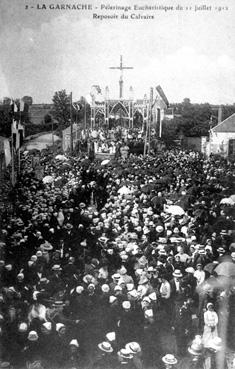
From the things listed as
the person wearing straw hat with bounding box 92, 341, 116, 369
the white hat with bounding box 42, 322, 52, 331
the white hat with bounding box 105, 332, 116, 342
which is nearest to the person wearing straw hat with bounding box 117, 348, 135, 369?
the person wearing straw hat with bounding box 92, 341, 116, 369

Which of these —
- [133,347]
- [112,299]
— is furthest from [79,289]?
[133,347]

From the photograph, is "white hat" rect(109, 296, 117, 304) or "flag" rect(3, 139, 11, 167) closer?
"white hat" rect(109, 296, 117, 304)

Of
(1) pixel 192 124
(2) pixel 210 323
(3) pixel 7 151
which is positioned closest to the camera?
(2) pixel 210 323

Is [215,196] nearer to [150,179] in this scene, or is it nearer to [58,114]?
[150,179]

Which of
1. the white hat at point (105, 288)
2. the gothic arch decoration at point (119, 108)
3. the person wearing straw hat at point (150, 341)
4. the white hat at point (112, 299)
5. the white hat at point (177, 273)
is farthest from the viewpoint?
the gothic arch decoration at point (119, 108)

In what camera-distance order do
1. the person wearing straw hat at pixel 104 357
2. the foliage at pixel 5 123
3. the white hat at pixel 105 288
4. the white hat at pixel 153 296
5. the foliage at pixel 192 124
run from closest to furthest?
the person wearing straw hat at pixel 104 357
the white hat at pixel 105 288
the white hat at pixel 153 296
the foliage at pixel 5 123
the foliage at pixel 192 124

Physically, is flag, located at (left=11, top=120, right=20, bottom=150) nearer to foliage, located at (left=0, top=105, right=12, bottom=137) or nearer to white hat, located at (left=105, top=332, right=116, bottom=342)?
foliage, located at (left=0, top=105, right=12, bottom=137)

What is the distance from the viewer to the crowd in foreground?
574 centimetres

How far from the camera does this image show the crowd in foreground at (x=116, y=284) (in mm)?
5738

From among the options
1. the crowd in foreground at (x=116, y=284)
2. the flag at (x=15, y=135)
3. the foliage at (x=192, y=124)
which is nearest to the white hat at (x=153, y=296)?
the crowd in foreground at (x=116, y=284)

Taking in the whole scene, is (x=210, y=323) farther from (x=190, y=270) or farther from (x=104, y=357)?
(x=104, y=357)

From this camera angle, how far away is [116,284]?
679 cm

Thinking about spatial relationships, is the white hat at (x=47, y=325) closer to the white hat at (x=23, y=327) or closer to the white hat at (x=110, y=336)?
the white hat at (x=23, y=327)

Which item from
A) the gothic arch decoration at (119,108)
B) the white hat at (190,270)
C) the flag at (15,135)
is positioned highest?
the gothic arch decoration at (119,108)
